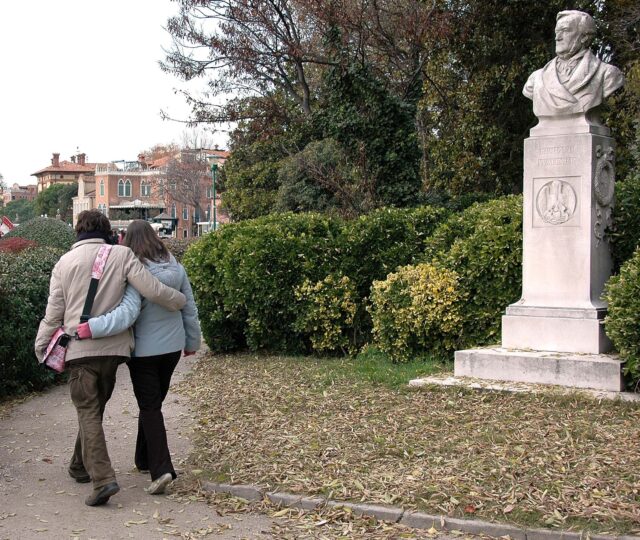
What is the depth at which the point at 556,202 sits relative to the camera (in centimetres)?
903

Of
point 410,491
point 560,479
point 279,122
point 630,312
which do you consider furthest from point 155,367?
point 279,122

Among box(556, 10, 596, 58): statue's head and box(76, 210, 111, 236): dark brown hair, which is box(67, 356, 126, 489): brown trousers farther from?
box(556, 10, 596, 58): statue's head

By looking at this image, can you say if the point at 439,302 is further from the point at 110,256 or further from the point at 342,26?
the point at 342,26

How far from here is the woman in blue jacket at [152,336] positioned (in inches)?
236

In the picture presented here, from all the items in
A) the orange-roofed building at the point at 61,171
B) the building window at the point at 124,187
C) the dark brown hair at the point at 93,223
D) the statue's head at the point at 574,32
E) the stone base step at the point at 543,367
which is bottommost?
the stone base step at the point at 543,367

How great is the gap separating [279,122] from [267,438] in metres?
→ 23.2

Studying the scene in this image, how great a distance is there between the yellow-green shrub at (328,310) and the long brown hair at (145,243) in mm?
5033

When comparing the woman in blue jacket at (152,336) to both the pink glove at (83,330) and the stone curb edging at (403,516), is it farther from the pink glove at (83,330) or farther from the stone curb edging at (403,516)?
the stone curb edging at (403,516)

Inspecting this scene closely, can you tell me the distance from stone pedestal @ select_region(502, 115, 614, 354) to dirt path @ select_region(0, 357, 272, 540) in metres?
3.94

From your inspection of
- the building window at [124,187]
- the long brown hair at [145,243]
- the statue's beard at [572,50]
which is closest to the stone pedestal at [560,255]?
the statue's beard at [572,50]

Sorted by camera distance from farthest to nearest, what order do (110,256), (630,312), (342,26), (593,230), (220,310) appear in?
1. (342,26)
2. (220,310)
3. (593,230)
4. (630,312)
5. (110,256)

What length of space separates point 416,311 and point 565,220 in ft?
7.14

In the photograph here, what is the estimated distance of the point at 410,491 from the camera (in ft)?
18.6

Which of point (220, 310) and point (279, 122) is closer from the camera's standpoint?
point (220, 310)
